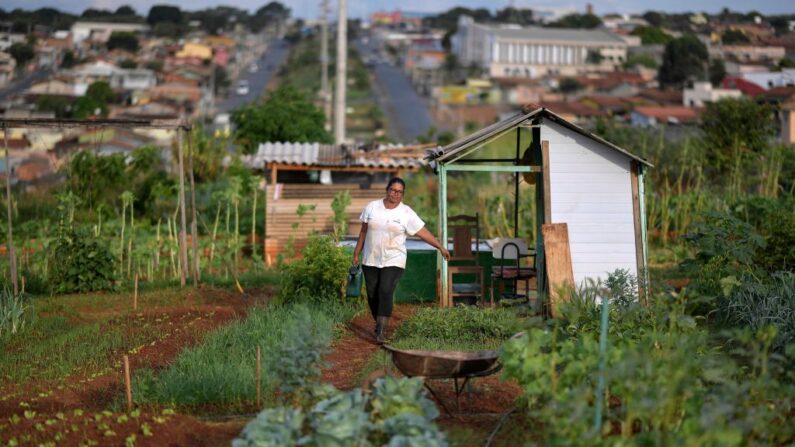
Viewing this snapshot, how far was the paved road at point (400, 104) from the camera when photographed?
216 feet

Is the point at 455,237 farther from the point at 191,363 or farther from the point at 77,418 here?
the point at 77,418

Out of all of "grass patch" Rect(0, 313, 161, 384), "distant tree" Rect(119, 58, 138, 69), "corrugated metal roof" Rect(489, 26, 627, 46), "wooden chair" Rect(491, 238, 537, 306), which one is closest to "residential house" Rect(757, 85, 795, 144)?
"wooden chair" Rect(491, 238, 537, 306)

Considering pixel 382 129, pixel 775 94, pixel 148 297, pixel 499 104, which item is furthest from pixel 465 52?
pixel 148 297

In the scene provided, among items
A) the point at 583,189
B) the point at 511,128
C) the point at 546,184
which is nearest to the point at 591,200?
the point at 583,189

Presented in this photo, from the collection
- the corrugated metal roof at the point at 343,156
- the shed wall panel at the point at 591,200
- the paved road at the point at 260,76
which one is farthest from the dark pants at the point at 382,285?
the paved road at the point at 260,76

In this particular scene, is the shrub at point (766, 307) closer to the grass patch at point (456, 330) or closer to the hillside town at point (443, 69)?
the grass patch at point (456, 330)

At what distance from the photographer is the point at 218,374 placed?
27.6 ft

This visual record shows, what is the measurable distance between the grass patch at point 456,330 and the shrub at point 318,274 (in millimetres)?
1376

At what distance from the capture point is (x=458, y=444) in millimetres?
6562

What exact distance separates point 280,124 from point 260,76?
7752 centimetres

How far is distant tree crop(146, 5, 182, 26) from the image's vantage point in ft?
477

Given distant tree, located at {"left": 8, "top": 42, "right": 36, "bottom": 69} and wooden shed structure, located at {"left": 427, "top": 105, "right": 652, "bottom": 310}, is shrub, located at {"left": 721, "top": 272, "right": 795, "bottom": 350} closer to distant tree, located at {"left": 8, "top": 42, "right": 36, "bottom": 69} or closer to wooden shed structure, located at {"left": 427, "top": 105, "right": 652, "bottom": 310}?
wooden shed structure, located at {"left": 427, "top": 105, "right": 652, "bottom": 310}

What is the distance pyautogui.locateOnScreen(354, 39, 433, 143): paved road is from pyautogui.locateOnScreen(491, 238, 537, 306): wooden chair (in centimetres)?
3546

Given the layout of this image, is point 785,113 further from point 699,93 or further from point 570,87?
point 570,87
